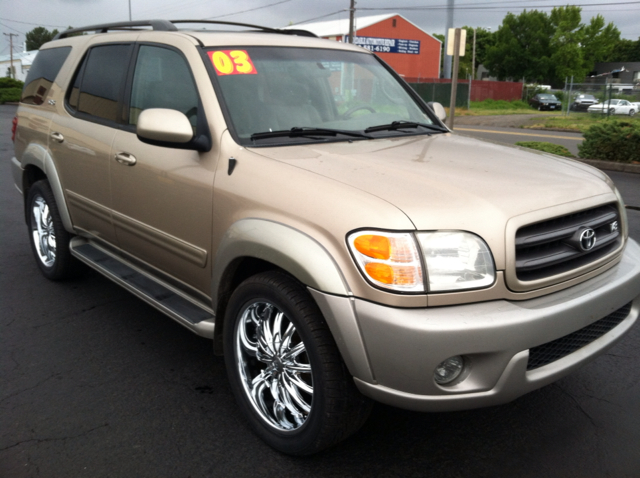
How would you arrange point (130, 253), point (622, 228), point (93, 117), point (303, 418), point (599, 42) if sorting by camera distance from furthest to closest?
point (599, 42)
point (93, 117)
point (130, 253)
point (622, 228)
point (303, 418)

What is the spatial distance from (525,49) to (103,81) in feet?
241

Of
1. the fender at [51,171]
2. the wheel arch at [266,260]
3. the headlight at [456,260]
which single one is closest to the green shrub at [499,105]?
the fender at [51,171]

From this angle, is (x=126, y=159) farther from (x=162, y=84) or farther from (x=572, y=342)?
(x=572, y=342)

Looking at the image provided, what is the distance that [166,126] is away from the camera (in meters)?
2.94

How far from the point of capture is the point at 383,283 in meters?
2.26

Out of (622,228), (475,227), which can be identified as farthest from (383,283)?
(622,228)

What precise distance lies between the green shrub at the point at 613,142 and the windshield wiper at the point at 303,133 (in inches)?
389

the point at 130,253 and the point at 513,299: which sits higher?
the point at 513,299

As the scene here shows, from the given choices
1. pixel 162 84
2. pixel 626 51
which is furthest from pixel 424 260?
pixel 626 51

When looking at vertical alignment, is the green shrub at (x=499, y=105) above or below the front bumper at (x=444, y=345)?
above

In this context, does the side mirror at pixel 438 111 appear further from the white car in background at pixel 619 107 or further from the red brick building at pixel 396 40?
the red brick building at pixel 396 40

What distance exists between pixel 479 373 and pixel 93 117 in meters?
3.04

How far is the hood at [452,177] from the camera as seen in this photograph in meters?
2.36

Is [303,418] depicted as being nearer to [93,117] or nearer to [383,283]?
[383,283]
